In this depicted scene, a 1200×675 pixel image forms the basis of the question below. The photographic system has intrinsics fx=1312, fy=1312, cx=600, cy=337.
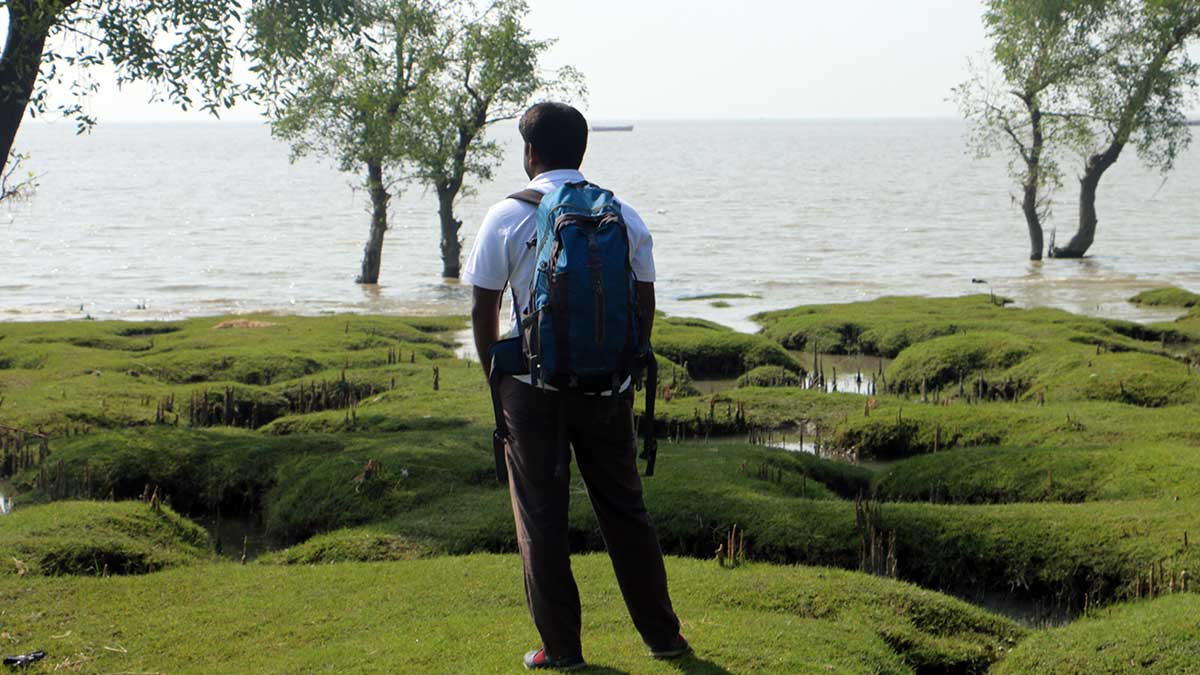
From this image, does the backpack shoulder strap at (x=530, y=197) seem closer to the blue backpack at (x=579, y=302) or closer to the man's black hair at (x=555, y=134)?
the blue backpack at (x=579, y=302)

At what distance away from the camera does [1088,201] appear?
48656 millimetres

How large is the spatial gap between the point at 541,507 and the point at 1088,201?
45.8 metres

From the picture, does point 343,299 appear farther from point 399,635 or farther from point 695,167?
point 695,167

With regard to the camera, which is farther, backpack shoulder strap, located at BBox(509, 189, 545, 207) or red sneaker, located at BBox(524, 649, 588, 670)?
red sneaker, located at BBox(524, 649, 588, 670)

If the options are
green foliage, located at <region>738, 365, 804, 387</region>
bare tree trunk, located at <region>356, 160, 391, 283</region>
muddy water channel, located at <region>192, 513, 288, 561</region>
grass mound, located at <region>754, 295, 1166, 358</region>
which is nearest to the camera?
muddy water channel, located at <region>192, 513, 288, 561</region>

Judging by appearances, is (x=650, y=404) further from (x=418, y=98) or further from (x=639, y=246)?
(x=418, y=98)

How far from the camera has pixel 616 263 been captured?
677cm

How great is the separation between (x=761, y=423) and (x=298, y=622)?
11.0m

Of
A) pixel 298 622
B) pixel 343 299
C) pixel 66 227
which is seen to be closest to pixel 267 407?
pixel 298 622

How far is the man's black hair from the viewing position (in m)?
7.17

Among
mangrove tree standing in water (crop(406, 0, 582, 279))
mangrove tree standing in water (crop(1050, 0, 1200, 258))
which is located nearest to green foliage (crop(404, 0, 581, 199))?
mangrove tree standing in water (crop(406, 0, 582, 279))

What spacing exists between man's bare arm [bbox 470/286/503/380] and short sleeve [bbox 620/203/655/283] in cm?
76

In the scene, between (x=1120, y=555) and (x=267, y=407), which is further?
(x=267, y=407)

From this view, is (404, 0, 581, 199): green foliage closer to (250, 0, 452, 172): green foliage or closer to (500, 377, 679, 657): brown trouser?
(250, 0, 452, 172): green foliage
